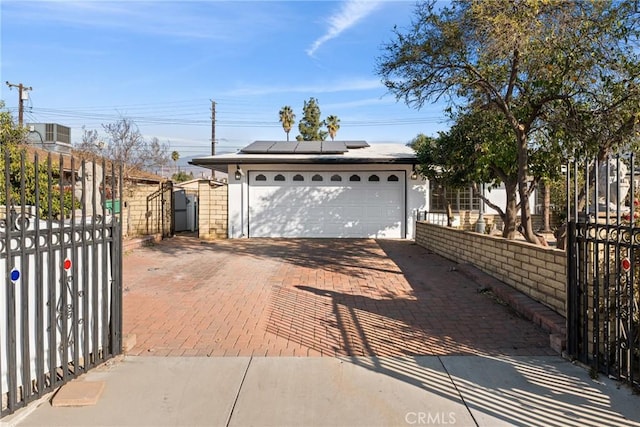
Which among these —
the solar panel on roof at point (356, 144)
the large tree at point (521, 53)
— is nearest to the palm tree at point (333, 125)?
the solar panel on roof at point (356, 144)

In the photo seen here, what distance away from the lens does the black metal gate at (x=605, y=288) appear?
3686 mm

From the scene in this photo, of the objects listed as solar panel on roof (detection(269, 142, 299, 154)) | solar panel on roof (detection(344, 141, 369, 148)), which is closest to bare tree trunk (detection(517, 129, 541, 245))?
solar panel on roof (detection(269, 142, 299, 154))

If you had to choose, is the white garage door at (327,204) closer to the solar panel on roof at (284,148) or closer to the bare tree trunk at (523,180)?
the solar panel on roof at (284,148)

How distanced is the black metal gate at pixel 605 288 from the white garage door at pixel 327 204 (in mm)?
11873

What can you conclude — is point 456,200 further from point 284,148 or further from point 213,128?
point 213,128

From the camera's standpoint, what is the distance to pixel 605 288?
155 inches

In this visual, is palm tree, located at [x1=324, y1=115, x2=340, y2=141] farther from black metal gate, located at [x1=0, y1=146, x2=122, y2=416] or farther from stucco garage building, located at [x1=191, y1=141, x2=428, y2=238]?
black metal gate, located at [x1=0, y1=146, x2=122, y2=416]

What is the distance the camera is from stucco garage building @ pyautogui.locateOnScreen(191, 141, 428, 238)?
1636cm

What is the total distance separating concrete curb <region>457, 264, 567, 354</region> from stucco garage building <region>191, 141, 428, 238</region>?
25.8 ft

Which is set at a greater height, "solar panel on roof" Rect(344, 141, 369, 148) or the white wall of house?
"solar panel on roof" Rect(344, 141, 369, 148)

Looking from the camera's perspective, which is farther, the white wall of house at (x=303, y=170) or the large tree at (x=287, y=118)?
the large tree at (x=287, y=118)

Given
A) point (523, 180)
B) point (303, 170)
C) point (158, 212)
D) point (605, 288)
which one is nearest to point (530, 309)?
point (605, 288)

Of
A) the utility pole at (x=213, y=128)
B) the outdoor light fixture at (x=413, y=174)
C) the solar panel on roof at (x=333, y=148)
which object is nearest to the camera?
the outdoor light fixture at (x=413, y=174)

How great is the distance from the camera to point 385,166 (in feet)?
53.6
